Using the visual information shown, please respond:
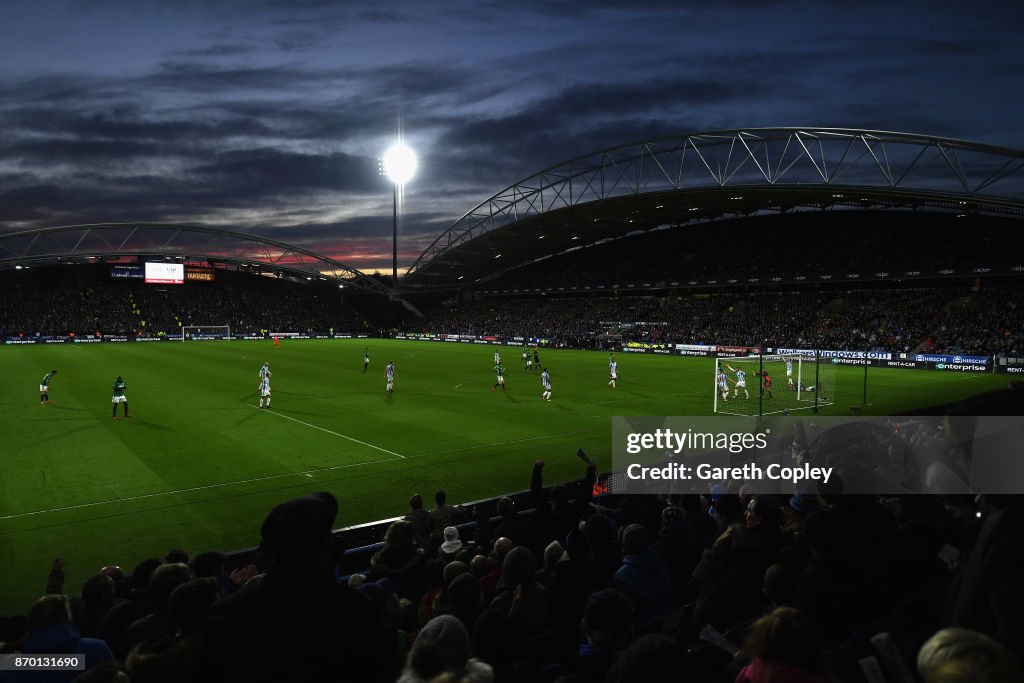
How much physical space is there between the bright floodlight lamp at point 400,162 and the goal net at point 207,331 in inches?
1410

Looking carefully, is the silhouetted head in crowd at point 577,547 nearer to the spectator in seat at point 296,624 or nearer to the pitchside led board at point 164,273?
the spectator in seat at point 296,624

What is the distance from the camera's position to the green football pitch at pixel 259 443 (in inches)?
480

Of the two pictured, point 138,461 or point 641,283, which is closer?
point 138,461

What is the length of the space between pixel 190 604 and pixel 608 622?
10.1 feet

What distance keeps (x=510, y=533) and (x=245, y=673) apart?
5.53 m

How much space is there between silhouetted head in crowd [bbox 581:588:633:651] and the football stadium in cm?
2

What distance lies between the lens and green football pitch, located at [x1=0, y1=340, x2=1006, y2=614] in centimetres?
1220

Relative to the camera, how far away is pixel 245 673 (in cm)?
253

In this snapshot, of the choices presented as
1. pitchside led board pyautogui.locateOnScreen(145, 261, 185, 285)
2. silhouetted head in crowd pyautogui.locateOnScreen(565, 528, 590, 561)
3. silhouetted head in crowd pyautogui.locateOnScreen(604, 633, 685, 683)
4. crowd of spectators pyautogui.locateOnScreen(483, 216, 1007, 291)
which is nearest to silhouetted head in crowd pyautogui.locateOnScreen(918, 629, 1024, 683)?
silhouetted head in crowd pyautogui.locateOnScreen(604, 633, 685, 683)

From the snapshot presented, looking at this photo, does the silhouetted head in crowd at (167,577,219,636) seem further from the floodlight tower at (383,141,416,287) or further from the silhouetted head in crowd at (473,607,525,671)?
the floodlight tower at (383,141,416,287)

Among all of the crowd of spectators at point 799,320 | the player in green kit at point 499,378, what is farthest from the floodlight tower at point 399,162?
the player in green kit at point 499,378

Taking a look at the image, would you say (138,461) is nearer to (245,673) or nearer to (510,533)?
(510,533)

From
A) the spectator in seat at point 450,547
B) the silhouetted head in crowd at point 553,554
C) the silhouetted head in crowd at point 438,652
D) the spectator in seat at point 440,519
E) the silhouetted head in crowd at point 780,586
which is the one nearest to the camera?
the silhouetted head in crowd at point 438,652

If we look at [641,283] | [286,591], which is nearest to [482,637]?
[286,591]
